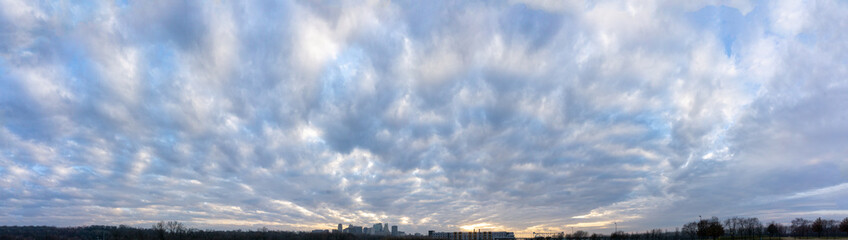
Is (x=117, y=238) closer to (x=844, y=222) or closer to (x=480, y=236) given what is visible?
(x=480, y=236)

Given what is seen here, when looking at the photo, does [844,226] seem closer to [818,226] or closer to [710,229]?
[818,226]

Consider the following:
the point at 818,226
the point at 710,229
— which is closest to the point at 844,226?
the point at 818,226

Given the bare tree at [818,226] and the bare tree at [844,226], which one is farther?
the bare tree at [818,226]

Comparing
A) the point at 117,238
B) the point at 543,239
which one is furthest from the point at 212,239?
the point at 543,239

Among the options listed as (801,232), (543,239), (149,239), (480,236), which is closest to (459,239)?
(480,236)

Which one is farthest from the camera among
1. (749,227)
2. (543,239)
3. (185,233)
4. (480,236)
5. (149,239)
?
(543,239)

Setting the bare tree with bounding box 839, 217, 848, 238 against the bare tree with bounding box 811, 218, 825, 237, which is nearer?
the bare tree with bounding box 839, 217, 848, 238

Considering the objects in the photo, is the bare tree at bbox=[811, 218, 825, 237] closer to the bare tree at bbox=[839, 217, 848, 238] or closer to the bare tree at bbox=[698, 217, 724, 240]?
the bare tree at bbox=[839, 217, 848, 238]

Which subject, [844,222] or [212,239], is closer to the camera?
[844,222]

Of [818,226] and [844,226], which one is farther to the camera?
[818,226]

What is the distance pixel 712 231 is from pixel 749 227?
3497 cm

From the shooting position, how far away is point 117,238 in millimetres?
167500

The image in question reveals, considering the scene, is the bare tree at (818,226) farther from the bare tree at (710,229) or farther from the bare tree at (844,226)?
the bare tree at (710,229)

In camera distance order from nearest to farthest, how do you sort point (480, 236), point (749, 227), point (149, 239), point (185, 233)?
point (185, 233)
point (149, 239)
point (480, 236)
point (749, 227)
